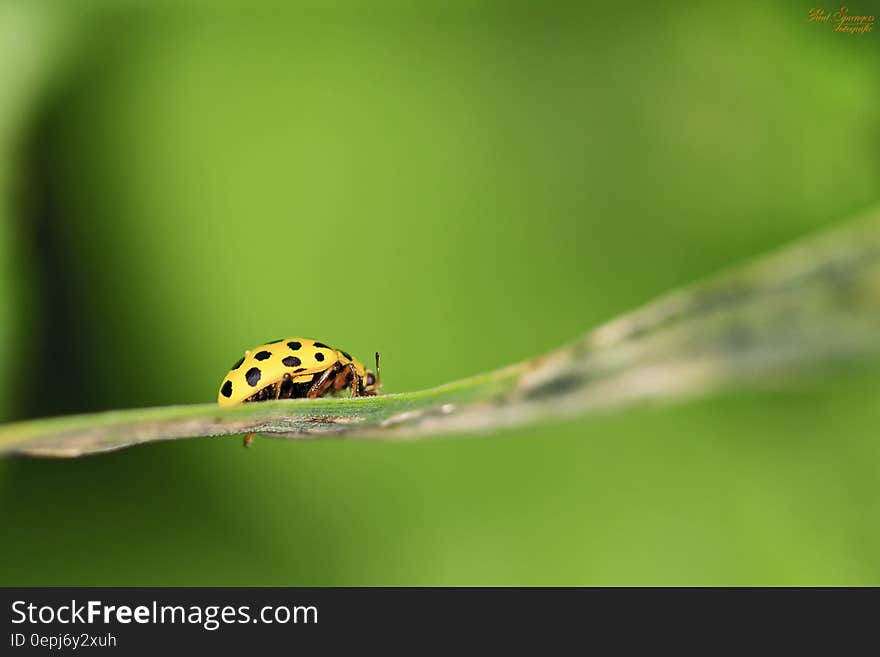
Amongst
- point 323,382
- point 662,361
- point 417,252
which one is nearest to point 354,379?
point 323,382

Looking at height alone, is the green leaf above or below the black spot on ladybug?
below

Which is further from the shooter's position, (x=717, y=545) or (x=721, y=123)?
(x=721, y=123)

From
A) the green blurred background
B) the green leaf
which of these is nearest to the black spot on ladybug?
the green blurred background

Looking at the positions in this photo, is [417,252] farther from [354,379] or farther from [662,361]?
[662,361]

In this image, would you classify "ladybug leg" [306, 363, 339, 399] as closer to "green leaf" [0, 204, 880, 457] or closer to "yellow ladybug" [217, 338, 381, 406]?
"yellow ladybug" [217, 338, 381, 406]

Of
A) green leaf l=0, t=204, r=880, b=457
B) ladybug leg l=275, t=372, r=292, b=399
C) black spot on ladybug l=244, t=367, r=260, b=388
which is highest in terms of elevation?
ladybug leg l=275, t=372, r=292, b=399
